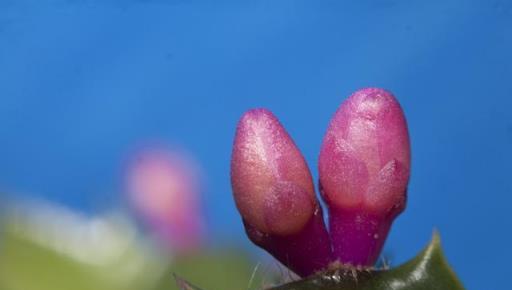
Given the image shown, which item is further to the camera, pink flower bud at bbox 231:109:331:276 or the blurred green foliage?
the blurred green foliage

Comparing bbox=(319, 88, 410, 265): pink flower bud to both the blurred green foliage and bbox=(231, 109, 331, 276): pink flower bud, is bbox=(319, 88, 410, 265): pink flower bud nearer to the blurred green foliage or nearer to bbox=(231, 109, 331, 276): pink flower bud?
bbox=(231, 109, 331, 276): pink flower bud

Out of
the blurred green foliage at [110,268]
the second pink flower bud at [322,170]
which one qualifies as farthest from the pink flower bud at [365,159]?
the blurred green foliage at [110,268]

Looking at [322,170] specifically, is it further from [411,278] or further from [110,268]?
[110,268]

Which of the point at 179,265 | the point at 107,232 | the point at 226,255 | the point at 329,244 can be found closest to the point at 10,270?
the point at 107,232

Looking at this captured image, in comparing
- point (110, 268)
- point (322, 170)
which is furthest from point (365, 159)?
point (110, 268)

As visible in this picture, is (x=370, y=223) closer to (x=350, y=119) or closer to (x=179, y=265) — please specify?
(x=350, y=119)

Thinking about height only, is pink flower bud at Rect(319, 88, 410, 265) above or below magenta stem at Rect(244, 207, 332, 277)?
above

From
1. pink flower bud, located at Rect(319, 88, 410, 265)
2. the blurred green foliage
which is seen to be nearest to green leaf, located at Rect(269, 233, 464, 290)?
pink flower bud, located at Rect(319, 88, 410, 265)

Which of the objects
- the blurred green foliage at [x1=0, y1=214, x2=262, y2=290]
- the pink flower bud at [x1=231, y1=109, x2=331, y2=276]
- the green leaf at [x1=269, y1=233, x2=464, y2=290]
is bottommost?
the blurred green foliage at [x1=0, y1=214, x2=262, y2=290]
